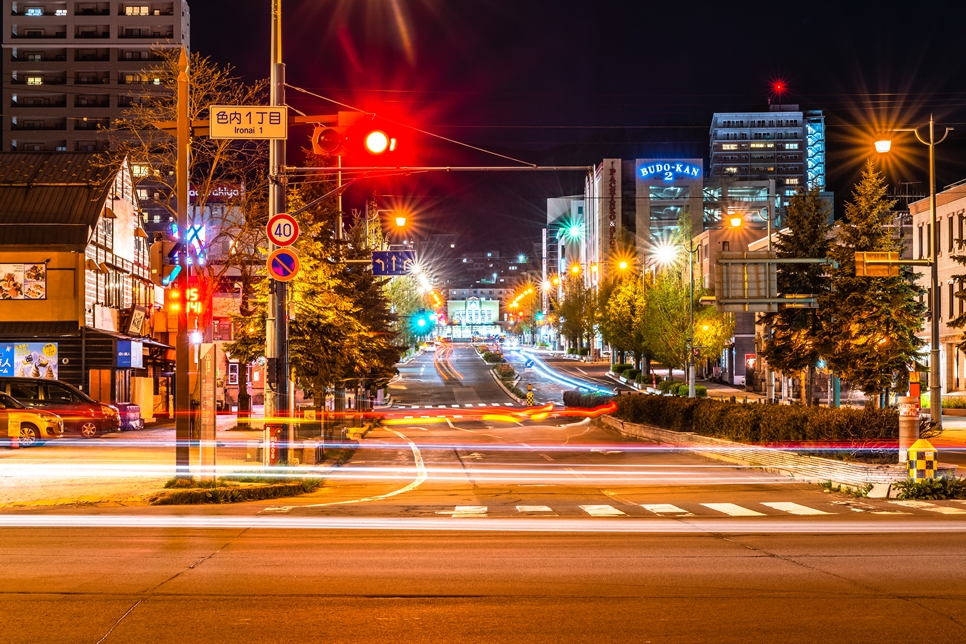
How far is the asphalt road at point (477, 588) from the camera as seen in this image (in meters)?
7.95

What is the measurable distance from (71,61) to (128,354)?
81.4m

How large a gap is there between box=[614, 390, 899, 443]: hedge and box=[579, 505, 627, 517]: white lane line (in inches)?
312

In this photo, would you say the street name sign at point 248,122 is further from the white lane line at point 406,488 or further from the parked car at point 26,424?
the parked car at point 26,424

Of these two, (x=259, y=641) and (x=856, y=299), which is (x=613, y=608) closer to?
(x=259, y=641)

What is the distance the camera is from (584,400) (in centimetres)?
6000

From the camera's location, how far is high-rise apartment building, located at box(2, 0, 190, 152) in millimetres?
111750

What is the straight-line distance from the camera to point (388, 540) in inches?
530

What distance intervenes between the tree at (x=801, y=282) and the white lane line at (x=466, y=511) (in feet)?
110

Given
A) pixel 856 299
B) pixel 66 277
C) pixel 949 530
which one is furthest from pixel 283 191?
pixel 856 299

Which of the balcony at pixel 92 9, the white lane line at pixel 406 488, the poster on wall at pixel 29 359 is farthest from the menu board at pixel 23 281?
the balcony at pixel 92 9

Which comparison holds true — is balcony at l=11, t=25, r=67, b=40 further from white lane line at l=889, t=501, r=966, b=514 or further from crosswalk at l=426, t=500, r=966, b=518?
white lane line at l=889, t=501, r=966, b=514

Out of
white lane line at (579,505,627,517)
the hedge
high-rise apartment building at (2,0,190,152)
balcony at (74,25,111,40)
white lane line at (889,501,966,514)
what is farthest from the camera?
balcony at (74,25,111,40)

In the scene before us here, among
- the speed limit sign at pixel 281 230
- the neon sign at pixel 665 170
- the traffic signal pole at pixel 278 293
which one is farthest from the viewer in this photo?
the neon sign at pixel 665 170

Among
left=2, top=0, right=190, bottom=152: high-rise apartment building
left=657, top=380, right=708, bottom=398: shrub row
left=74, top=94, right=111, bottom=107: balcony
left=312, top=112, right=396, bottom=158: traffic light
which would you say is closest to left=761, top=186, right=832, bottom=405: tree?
left=657, top=380, right=708, bottom=398: shrub row
